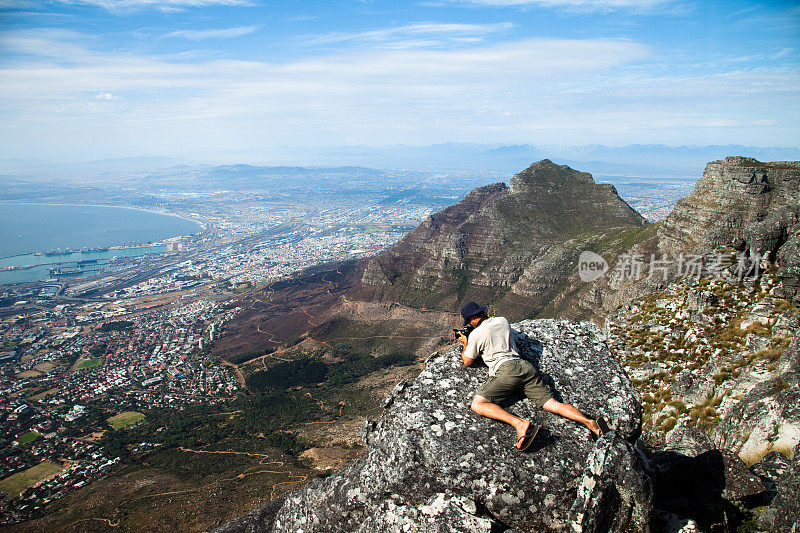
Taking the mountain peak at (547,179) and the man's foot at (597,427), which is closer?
the man's foot at (597,427)

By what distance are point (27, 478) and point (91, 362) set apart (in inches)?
1750

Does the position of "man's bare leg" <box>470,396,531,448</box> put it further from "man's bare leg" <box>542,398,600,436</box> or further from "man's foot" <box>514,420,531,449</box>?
"man's bare leg" <box>542,398,600,436</box>

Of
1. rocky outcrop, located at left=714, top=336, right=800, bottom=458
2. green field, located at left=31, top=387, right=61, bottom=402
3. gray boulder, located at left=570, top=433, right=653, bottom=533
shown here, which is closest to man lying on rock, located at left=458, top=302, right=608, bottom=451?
gray boulder, located at left=570, top=433, right=653, bottom=533

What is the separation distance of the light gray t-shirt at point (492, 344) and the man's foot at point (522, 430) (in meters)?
1.04

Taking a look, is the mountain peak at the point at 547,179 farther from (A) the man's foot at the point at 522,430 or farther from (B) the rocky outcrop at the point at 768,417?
(A) the man's foot at the point at 522,430

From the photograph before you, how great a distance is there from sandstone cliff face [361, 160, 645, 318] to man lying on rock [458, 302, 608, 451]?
71.2 m

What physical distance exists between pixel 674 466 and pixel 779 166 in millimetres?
52315

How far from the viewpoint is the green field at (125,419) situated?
5372 cm

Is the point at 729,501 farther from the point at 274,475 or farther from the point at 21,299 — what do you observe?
the point at 21,299

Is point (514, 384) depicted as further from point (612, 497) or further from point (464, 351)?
point (612, 497)

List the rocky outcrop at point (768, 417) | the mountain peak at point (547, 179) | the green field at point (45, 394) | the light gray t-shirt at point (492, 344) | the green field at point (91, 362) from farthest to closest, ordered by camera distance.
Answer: the mountain peak at point (547, 179) < the green field at point (91, 362) < the green field at point (45, 394) < the rocky outcrop at point (768, 417) < the light gray t-shirt at point (492, 344)

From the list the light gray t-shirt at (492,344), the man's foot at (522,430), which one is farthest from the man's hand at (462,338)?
the man's foot at (522,430)

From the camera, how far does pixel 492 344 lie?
736 centimetres

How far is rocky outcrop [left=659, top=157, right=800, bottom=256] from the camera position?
41.9 metres
